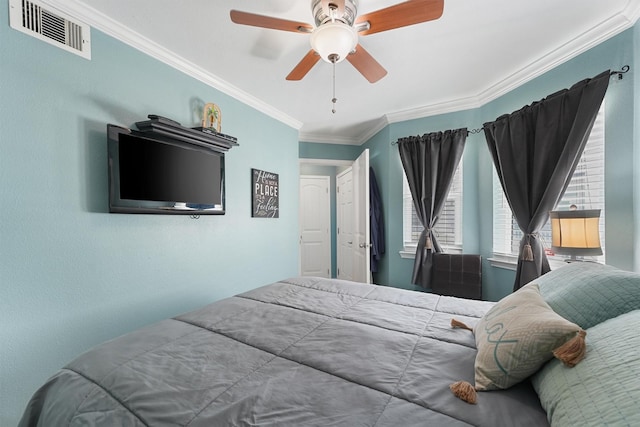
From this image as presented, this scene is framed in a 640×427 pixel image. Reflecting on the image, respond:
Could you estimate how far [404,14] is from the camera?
130 centimetres

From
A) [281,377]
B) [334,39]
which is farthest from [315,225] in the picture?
[281,377]

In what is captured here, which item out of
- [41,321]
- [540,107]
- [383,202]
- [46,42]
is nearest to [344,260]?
[383,202]

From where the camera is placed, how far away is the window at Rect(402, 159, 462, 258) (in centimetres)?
304

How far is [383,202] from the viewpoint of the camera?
141 inches

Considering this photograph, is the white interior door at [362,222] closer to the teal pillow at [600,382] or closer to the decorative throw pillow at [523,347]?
the decorative throw pillow at [523,347]

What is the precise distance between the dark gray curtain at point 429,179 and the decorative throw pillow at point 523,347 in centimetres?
218

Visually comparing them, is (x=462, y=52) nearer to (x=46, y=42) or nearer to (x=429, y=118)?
(x=429, y=118)

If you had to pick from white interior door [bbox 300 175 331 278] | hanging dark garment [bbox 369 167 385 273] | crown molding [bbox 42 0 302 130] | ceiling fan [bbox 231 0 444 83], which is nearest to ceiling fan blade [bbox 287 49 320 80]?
ceiling fan [bbox 231 0 444 83]

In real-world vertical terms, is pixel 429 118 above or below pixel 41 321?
above

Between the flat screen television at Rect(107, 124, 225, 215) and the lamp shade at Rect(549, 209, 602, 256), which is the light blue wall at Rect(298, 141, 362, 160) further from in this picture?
the lamp shade at Rect(549, 209, 602, 256)

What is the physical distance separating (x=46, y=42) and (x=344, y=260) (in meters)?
3.97

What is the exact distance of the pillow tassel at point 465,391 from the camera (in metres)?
0.73

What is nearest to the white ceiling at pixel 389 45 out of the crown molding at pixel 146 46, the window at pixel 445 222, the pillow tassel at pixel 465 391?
the crown molding at pixel 146 46

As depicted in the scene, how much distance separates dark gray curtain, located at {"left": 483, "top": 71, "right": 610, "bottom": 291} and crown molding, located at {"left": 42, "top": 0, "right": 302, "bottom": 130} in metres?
2.53
